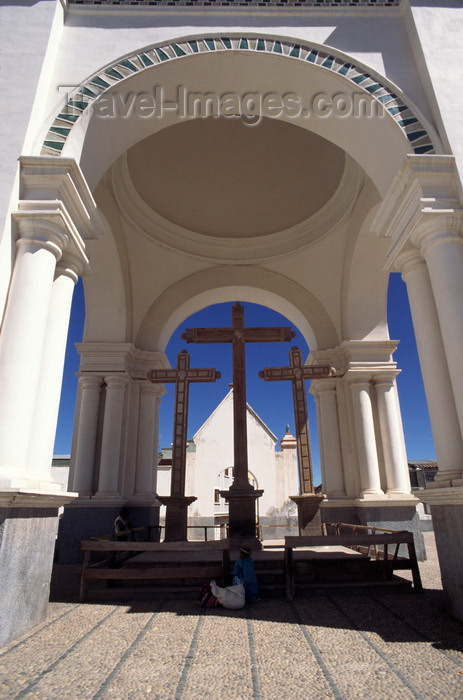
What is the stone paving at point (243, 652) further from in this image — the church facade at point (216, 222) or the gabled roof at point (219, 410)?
the gabled roof at point (219, 410)

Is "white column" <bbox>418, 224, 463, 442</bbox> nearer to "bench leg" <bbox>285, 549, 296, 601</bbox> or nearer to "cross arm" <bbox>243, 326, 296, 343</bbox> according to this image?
"bench leg" <bbox>285, 549, 296, 601</bbox>

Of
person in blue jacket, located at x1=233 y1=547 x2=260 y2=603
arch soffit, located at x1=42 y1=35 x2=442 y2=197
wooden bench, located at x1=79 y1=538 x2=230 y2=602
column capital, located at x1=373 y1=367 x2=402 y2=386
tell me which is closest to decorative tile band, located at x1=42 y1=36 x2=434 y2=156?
arch soffit, located at x1=42 y1=35 x2=442 y2=197

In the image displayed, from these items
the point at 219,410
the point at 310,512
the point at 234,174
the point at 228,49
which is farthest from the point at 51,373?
the point at 219,410

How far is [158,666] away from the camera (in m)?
2.65

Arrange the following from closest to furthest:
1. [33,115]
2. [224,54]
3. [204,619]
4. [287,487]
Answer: [204,619], [33,115], [224,54], [287,487]

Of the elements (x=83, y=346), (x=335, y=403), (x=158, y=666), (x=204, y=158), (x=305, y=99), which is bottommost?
(x=158, y=666)

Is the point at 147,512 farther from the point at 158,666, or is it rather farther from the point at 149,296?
the point at 158,666

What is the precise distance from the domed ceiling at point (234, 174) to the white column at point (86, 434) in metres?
3.87

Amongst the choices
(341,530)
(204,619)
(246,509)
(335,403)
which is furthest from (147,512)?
(204,619)

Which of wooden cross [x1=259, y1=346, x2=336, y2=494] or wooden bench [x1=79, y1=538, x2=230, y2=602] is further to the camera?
wooden cross [x1=259, y1=346, x2=336, y2=494]

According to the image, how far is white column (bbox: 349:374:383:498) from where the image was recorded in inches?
301

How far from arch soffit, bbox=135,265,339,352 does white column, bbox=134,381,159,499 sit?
3.13 ft

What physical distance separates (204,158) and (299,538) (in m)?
7.11

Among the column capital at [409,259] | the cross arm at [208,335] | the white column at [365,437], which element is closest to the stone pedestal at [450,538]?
the column capital at [409,259]
